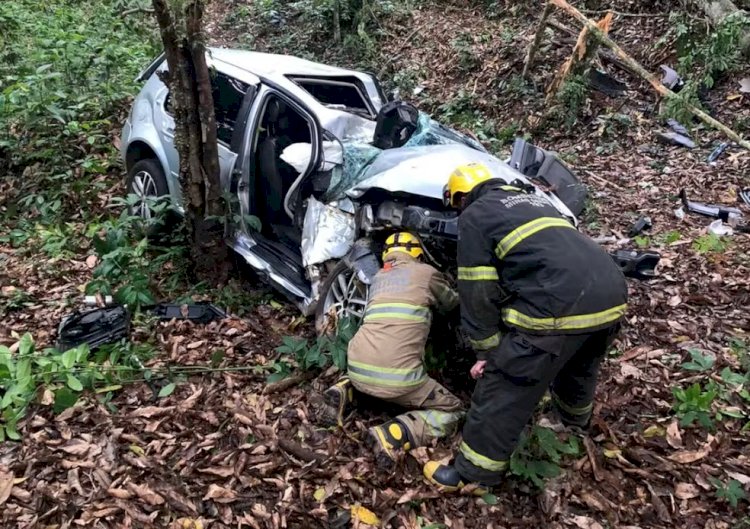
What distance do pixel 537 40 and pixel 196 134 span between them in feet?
18.2

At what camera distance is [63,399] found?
3271 mm

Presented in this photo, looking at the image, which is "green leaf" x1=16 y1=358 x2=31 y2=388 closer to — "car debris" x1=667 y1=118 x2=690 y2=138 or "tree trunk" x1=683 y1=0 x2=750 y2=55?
"car debris" x1=667 y1=118 x2=690 y2=138

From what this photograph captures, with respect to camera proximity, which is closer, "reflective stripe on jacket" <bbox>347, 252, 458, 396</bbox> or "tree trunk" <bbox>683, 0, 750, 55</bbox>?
"reflective stripe on jacket" <bbox>347, 252, 458, 396</bbox>

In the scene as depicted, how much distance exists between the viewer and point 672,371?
413cm

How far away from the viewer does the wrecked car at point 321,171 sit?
4.08 m

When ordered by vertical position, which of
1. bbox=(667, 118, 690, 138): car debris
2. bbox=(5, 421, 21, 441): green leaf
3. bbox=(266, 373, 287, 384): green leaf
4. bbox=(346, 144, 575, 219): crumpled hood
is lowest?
bbox=(266, 373, 287, 384): green leaf

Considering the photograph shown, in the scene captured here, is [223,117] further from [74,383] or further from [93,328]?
[74,383]

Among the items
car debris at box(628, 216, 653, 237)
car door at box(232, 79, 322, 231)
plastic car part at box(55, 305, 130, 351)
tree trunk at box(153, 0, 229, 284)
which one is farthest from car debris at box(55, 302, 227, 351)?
car debris at box(628, 216, 653, 237)

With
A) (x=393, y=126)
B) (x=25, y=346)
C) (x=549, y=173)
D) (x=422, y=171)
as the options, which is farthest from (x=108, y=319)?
(x=549, y=173)

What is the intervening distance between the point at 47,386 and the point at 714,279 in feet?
16.4

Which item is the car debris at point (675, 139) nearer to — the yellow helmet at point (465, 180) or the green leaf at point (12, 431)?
the yellow helmet at point (465, 180)

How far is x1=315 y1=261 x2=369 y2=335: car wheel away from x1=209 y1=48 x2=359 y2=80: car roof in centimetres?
180

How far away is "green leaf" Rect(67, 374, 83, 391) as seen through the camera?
3225 mm

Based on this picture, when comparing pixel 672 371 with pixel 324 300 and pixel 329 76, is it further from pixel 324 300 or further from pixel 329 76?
pixel 329 76
